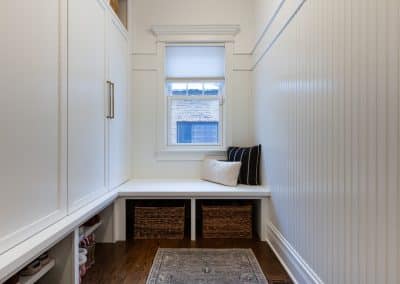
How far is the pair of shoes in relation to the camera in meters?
1.43

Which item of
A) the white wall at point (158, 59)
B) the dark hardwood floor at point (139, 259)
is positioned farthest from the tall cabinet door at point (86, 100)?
the white wall at point (158, 59)

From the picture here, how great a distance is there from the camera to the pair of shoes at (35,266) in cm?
143

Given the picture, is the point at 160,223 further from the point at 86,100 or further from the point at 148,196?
the point at 86,100

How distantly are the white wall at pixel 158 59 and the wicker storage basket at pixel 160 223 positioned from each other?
0.71 m

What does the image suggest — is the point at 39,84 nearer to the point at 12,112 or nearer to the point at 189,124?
the point at 12,112

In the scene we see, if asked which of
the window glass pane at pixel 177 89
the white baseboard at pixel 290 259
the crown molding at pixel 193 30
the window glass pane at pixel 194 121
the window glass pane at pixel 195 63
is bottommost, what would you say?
the white baseboard at pixel 290 259

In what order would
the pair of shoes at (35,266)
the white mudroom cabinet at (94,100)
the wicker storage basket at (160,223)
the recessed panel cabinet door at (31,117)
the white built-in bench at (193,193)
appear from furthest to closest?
1. the wicker storage basket at (160,223)
2. the white built-in bench at (193,193)
3. the white mudroom cabinet at (94,100)
4. the pair of shoes at (35,266)
5. the recessed panel cabinet door at (31,117)

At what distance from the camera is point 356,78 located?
1.11 meters

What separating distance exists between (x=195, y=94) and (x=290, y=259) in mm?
2004

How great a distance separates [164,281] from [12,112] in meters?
1.36

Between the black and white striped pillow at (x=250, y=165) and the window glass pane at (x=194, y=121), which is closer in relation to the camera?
the black and white striped pillow at (x=250, y=165)

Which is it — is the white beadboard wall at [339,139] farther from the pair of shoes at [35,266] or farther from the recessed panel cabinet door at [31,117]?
the pair of shoes at [35,266]

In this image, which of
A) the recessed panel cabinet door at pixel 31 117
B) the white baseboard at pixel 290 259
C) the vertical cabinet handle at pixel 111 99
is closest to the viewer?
the recessed panel cabinet door at pixel 31 117

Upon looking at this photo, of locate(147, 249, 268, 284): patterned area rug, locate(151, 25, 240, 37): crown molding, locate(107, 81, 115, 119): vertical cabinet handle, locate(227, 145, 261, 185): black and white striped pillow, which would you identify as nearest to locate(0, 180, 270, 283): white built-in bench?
locate(227, 145, 261, 185): black and white striped pillow
